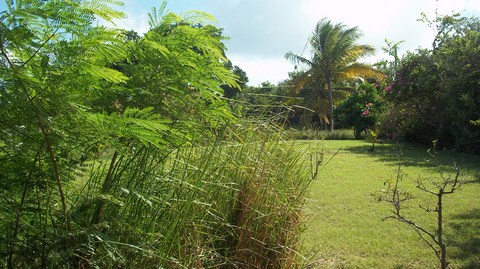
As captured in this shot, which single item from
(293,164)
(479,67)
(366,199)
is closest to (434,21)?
(479,67)

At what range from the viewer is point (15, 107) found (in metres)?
1.85

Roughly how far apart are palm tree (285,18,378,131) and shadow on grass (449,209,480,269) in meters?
20.5

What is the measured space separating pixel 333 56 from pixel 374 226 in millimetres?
21986

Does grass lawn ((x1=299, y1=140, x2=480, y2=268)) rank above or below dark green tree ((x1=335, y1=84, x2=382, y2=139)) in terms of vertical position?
below

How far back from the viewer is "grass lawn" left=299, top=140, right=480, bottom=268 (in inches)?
177

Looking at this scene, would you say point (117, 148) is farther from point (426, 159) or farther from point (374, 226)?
point (426, 159)

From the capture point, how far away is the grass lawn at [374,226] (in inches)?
177

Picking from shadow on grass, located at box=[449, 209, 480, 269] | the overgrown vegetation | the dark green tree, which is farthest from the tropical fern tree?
the dark green tree

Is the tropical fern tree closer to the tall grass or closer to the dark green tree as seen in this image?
the tall grass

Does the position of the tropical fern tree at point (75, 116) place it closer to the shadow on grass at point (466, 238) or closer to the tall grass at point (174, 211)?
the tall grass at point (174, 211)

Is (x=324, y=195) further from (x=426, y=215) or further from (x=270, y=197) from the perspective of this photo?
(x=270, y=197)

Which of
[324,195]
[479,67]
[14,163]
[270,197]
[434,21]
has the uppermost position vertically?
[434,21]

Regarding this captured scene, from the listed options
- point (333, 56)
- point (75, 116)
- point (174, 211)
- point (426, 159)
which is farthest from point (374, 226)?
point (333, 56)

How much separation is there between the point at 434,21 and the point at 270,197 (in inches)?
691
